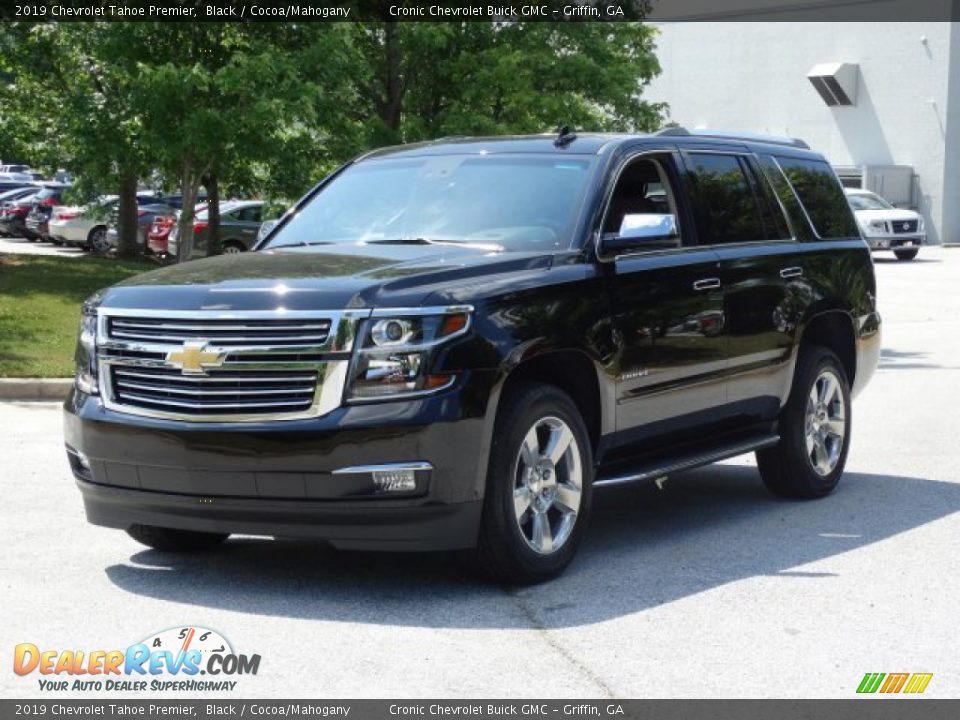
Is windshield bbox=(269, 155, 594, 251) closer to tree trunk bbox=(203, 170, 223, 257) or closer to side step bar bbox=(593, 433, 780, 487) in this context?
side step bar bbox=(593, 433, 780, 487)

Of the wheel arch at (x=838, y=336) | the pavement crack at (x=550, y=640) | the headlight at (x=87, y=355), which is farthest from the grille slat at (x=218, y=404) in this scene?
the wheel arch at (x=838, y=336)

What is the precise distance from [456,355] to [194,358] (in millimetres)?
1054

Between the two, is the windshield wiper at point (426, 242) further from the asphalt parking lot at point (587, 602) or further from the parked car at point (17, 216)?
the parked car at point (17, 216)

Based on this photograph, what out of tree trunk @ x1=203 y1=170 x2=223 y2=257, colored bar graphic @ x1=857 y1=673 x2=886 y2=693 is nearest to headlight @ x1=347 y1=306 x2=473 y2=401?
colored bar graphic @ x1=857 y1=673 x2=886 y2=693

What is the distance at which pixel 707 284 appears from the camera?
324 inches

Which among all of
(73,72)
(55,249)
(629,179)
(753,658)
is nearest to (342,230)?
(629,179)

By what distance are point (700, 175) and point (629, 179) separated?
615mm

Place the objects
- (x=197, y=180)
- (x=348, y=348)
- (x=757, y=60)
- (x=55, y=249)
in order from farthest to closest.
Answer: (x=757, y=60) → (x=55, y=249) → (x=197, y=180) → (x=348, y=348)

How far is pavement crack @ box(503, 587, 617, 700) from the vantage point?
5.52m

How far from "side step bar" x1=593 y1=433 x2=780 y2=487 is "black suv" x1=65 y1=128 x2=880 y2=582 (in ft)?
0.07

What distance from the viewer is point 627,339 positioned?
7.55 m

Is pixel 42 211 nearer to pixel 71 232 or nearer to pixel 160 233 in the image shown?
pixel 71 232

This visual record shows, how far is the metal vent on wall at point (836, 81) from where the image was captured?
5231 cm

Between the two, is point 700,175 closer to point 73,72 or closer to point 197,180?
point 197,180
